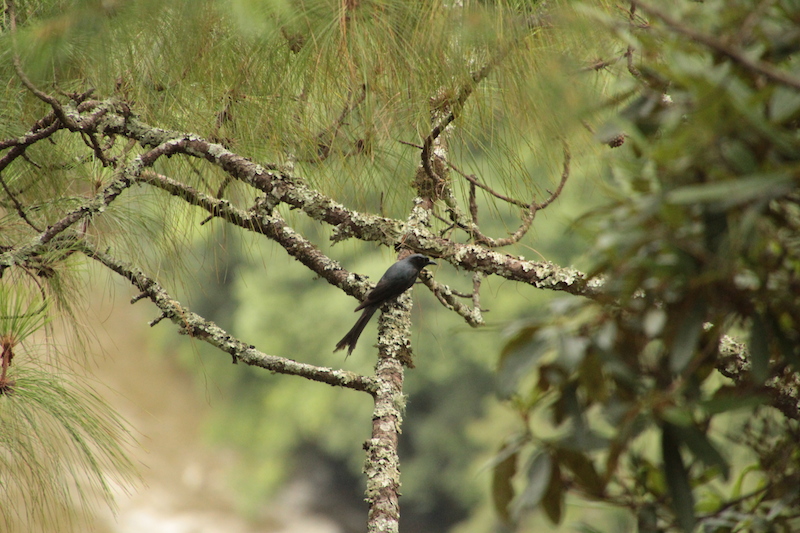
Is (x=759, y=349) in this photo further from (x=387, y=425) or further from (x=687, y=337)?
(x=387, y=425)

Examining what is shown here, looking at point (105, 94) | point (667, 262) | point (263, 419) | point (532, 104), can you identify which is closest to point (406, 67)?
point (532, 104)

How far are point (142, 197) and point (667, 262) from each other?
3.75 feet

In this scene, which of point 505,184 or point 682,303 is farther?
point 505,184

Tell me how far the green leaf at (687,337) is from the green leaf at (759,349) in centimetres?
4

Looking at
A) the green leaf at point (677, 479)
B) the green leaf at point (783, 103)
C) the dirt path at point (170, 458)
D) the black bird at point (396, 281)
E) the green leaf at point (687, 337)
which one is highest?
the dirt path at point (170, 458)

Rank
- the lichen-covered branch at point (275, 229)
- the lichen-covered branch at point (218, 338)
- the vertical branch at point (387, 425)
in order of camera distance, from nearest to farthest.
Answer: the vertical branch at point (387, 425), the lichen-covered branch at point (218, 338), the lichen-covered branch at point (275, 229)

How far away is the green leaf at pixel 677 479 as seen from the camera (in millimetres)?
363

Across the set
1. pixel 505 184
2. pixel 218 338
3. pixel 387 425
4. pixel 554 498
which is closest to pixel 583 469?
pixel 554 498

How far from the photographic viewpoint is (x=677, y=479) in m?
0.37

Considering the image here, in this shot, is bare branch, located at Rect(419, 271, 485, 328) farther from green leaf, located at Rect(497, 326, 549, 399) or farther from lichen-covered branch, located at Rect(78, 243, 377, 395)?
green leaf, located at Rect(497, 326, 549, 399)

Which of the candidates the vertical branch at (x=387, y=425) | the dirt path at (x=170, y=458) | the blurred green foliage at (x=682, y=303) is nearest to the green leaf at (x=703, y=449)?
the blurred green foliage at (x=682, y=303)

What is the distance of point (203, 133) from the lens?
4.13 feet

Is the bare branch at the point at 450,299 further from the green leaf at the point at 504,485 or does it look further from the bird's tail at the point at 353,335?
the green leaf at the point at 504,485

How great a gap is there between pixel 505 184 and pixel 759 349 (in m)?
0.93
